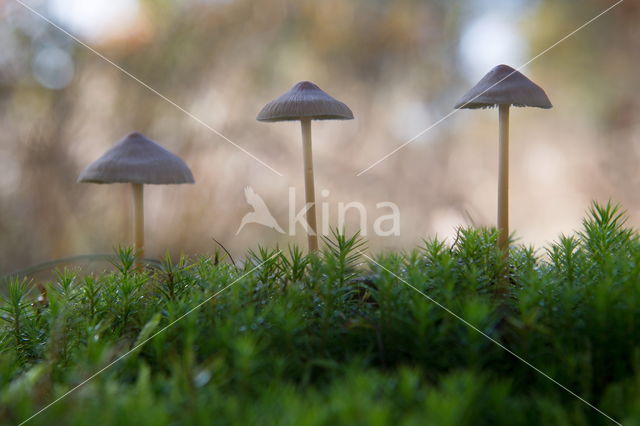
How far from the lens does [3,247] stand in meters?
2.88

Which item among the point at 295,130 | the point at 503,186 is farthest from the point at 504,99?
the point at 295,130

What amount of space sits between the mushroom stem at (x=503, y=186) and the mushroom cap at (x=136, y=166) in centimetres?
80

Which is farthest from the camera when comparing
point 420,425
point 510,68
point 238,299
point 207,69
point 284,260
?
point 207,69

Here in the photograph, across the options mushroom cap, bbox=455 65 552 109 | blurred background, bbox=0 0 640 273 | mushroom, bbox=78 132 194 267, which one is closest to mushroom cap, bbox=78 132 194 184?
mushroom, bbox=78 132 194 267

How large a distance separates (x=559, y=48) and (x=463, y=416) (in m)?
3.00

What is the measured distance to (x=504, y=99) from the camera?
1.00 meters

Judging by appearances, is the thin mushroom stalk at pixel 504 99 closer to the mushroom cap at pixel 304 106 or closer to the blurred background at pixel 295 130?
the mushroom cap at pixel 304 106

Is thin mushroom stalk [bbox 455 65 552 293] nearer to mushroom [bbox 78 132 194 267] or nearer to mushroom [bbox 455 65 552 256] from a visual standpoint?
mushroom [bbox 455 65 552 256]

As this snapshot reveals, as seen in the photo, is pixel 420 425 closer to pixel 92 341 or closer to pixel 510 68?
pixel 92 341

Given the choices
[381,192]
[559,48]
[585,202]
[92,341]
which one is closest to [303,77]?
[381,192]

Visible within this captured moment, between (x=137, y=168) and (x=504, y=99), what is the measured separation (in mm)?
889

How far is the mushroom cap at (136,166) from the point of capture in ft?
4.32

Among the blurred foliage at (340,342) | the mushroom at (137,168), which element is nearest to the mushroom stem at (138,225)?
the mushroom at (137,168)

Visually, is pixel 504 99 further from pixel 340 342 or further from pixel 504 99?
pixel 340 342
